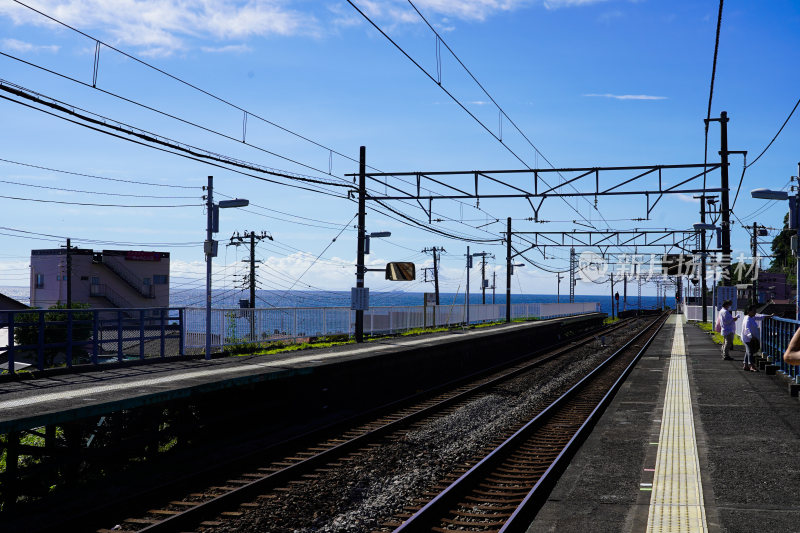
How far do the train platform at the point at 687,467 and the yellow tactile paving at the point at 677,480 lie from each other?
0.01 metres

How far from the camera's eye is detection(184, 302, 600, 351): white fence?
22141 mm

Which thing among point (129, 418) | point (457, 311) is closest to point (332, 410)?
point (129, 418)

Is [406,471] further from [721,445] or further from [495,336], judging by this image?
[495,336]

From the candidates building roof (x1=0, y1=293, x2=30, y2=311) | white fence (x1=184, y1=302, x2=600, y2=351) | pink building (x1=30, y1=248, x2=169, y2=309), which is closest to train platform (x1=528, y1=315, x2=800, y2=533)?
white fence (x1=184, y1=302, x2=600, y2=351)

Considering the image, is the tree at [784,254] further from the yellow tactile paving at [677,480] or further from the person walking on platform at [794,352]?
the person walking on platform at [794,352]

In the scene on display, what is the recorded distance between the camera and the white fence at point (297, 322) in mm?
22141

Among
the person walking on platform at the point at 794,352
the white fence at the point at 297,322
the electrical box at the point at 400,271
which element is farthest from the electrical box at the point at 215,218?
the person walking on platform at the point at 794,352

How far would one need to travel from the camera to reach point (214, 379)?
13117mm

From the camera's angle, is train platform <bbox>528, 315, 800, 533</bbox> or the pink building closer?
train platform <bbox>528, 315, 800, 533</bbox>

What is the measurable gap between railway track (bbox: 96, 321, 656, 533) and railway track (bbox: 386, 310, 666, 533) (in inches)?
79.1

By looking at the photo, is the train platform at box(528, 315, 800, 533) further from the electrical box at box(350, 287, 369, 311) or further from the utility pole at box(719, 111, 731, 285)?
the utility pole at box(719, 111, 731, 285)

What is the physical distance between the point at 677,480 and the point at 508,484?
2179mm

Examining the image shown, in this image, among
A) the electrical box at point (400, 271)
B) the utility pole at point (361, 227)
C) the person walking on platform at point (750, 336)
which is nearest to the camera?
the person walking on platform at point (750, 336)

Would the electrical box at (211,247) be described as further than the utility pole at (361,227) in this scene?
A: No
